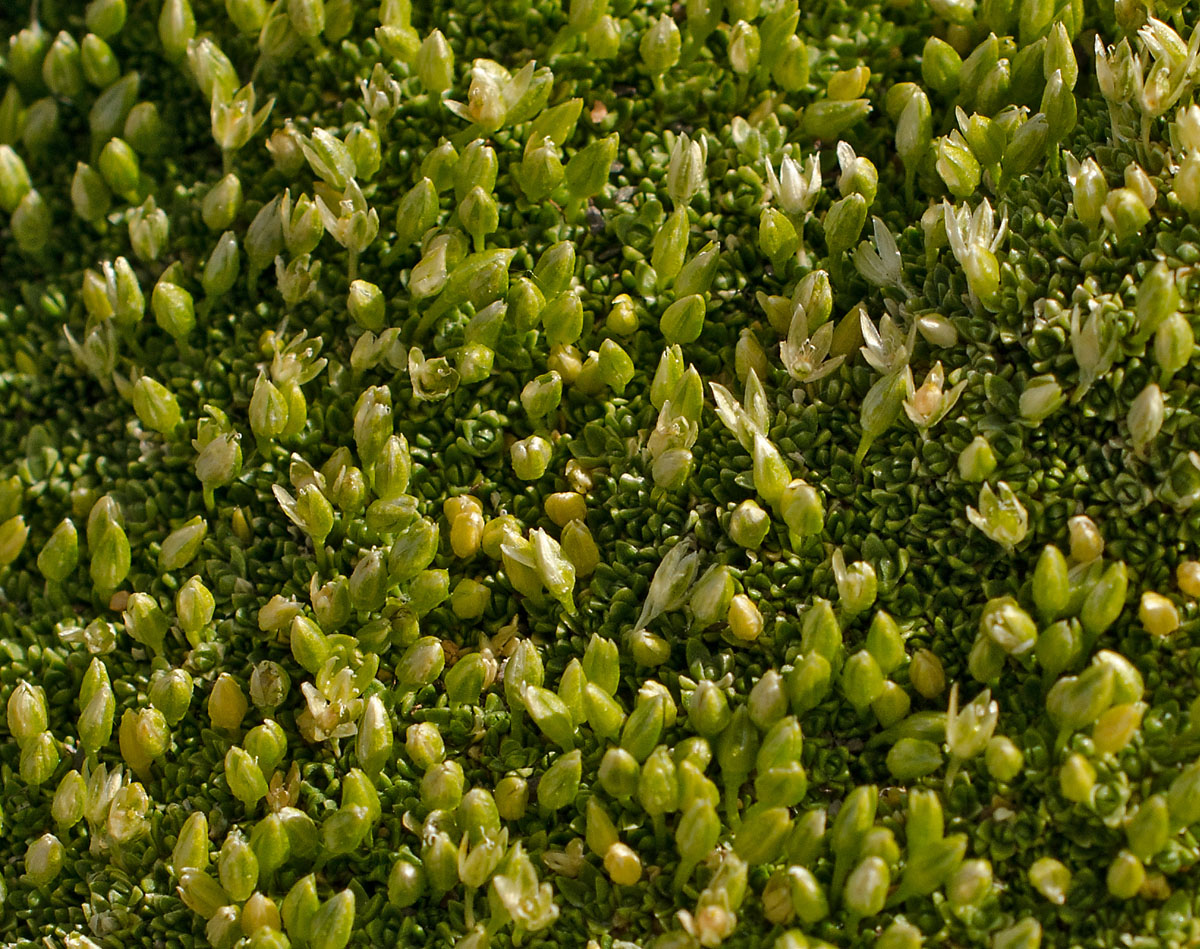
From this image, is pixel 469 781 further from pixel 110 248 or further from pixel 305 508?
pixel 110 248

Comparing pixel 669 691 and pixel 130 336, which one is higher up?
pixel 130 336

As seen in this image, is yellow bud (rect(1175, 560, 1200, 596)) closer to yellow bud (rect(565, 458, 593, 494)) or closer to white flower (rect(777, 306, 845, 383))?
white flower (rect(777, 306, 845, 383))

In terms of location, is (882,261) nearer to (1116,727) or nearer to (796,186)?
(796,186)

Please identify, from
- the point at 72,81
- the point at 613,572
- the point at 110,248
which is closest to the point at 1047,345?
the point at 613,572

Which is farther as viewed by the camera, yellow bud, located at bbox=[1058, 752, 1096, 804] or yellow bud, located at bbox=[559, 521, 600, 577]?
yellow bud, located at bbox=[559, 521, 600, 577]

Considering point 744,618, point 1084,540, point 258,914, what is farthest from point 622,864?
point 1084,540

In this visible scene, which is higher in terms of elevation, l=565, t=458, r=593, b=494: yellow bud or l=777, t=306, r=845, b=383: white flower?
l=777, t=306, r=845, b=383: white flower

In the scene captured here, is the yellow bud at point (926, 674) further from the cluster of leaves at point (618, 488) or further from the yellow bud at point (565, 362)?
the yellow bud at point (565, 362)

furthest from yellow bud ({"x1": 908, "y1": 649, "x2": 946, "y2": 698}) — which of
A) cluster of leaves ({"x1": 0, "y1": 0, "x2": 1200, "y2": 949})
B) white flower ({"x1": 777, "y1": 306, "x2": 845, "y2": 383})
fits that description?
white flower ({"x1": 777, "y1": 306, "x2": 845, "y2": 383})
